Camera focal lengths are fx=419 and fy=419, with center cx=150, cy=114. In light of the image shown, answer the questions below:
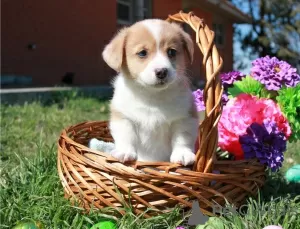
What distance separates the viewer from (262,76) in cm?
258

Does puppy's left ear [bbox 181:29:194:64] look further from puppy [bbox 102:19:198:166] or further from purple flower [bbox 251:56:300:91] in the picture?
purple flower [bbox 251:56:300:91]

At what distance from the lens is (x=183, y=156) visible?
202cm

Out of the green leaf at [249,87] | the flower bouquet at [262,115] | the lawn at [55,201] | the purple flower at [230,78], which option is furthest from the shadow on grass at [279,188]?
the purple flower at [230,78]

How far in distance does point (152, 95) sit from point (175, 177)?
572mm

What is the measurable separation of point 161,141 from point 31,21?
22.3ft

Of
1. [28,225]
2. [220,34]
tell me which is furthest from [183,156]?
[220,34]

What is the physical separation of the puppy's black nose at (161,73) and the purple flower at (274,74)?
0.78m

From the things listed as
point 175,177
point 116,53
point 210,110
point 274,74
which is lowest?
point 175,177

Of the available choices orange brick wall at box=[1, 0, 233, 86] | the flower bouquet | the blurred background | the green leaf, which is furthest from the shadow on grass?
orange brick wall at box=[1, 0, 233, 86]

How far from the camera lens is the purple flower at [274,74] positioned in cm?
255

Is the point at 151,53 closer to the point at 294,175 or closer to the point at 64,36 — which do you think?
the point at 294,175

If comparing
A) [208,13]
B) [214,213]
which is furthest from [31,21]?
[208,13]

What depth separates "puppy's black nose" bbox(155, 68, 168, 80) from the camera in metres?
2.07

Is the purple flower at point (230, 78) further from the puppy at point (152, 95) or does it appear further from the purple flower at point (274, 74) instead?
the puppy at point (152, 95)
